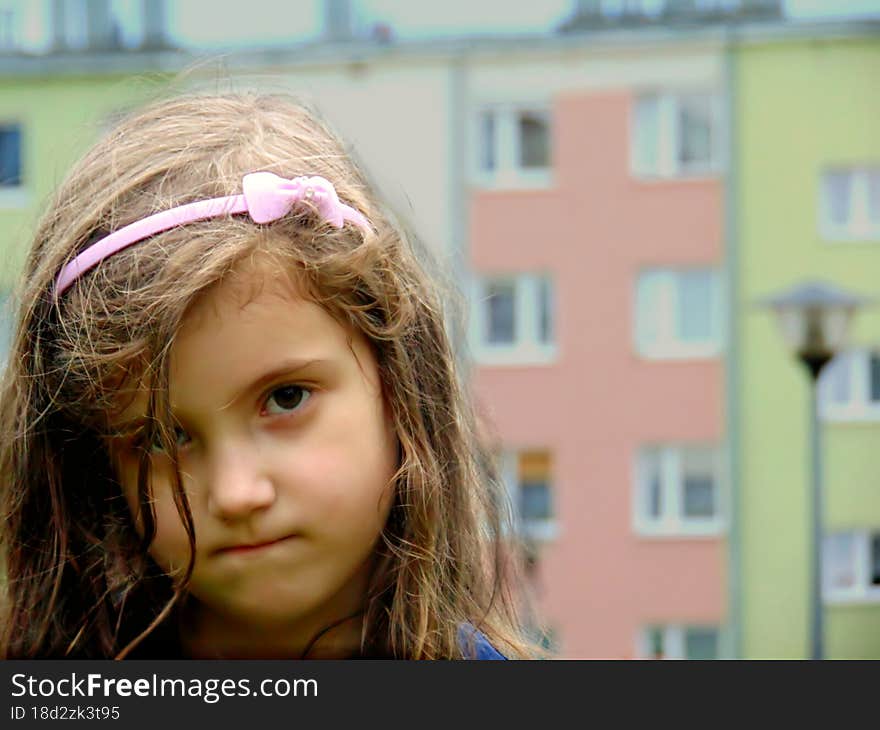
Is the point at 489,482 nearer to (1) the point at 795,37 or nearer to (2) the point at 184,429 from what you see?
(2) the point at 184,429

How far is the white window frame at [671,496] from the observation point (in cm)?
1716

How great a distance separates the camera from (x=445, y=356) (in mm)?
1004

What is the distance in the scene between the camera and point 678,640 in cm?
1727

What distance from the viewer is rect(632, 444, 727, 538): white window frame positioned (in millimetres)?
17156

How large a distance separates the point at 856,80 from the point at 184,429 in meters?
16.6

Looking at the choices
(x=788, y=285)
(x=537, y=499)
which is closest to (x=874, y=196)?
(x=788, y=285)

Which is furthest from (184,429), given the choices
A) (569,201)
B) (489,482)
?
(569,201)

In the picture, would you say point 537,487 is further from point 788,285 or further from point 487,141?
point 487,141

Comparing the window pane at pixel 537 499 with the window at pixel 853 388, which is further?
the window pane at pixel 537 499

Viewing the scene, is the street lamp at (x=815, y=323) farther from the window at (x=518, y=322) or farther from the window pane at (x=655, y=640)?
the window pane at (x=655, y=640)

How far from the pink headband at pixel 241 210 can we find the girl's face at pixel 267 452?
2.0 inches

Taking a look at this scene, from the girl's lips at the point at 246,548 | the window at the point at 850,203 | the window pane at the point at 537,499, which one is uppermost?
the girl's lips at the point at 246,548

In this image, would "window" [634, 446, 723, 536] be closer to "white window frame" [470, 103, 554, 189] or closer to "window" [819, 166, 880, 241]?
"window" [819, 166, 880, 241]

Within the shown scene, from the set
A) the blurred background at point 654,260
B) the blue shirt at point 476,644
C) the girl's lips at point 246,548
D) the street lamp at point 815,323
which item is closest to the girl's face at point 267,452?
the girl's lips at point 246,548
